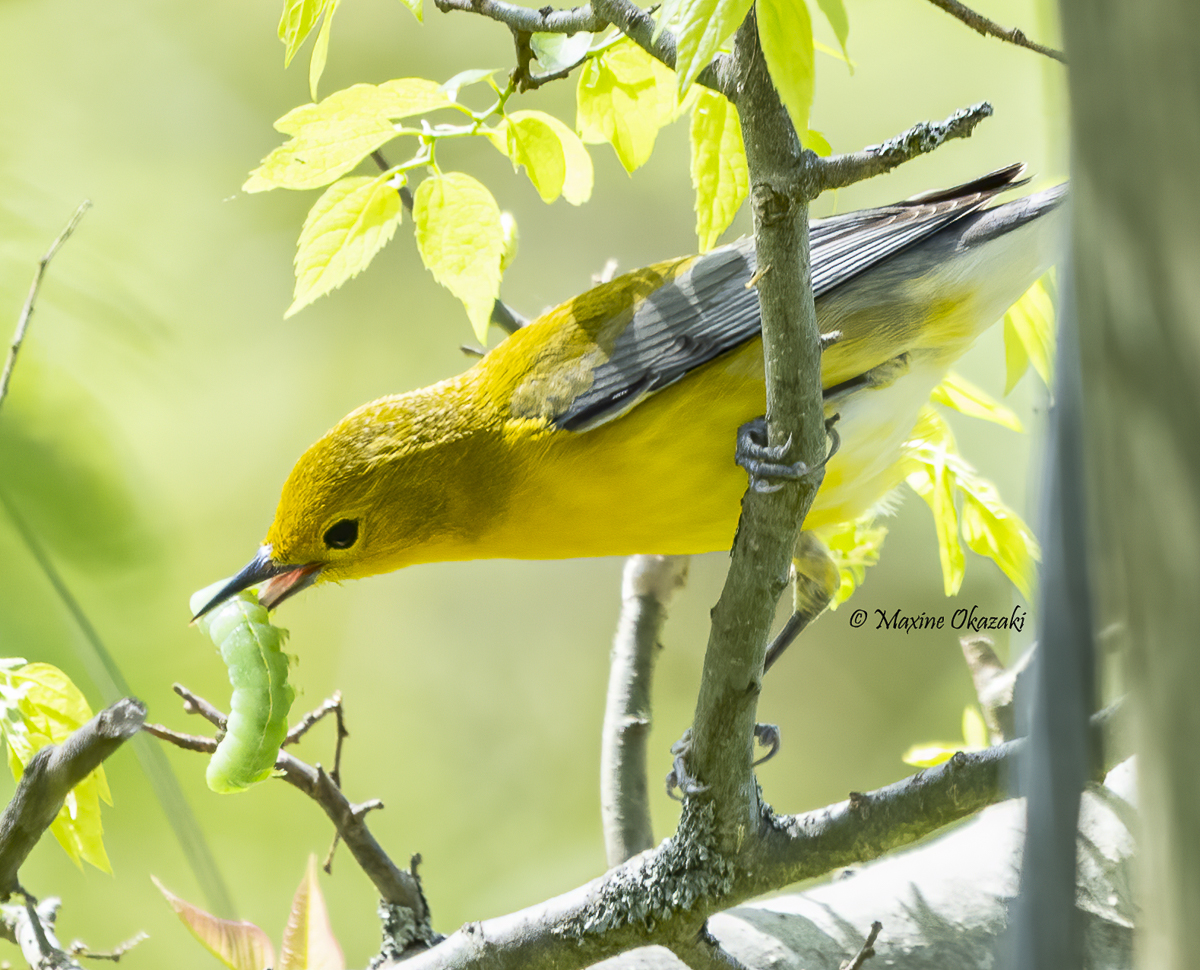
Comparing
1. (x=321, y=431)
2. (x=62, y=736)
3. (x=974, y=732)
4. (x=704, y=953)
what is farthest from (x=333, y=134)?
(x=321, y=431)

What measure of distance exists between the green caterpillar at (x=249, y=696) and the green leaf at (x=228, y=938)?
320 millimetres

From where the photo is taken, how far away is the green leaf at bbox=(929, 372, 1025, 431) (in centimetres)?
180

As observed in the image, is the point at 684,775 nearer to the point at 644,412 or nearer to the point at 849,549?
the point at 644,412

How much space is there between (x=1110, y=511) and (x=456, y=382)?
1.67m

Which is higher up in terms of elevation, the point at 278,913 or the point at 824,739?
the point at 824,739

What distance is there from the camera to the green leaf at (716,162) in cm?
129

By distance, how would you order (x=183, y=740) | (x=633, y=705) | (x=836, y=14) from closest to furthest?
(x=836, y=14)
(x=183, y=740)
(x=633, y=705)

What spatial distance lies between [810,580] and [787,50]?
1.41m

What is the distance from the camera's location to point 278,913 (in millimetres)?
3523

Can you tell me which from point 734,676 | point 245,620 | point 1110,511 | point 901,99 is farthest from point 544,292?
point 1110,511

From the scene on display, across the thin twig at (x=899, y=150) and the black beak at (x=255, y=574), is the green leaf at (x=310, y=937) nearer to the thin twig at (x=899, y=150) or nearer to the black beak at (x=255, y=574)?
the black beak at (x=255, y=574)

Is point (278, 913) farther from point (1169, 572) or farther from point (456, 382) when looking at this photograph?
point (1169, 572)

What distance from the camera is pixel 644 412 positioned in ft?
5.55

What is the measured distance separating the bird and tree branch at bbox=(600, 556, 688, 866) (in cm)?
41
